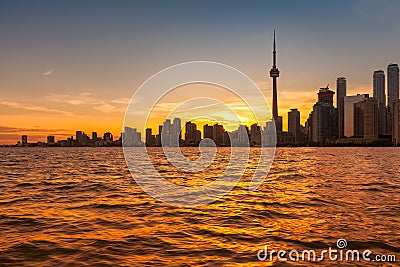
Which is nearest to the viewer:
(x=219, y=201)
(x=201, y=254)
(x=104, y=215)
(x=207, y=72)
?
(x=201, y=254)

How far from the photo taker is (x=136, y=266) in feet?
35.8

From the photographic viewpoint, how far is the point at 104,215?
18391 mm

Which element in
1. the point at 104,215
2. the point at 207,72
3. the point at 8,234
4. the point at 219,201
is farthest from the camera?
the point at 219,201

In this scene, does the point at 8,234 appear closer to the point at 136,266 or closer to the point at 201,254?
the point at 136,266

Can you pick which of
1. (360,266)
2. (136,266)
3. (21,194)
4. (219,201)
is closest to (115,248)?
(136,266)

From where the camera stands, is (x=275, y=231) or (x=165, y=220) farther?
(x=165, y=220)

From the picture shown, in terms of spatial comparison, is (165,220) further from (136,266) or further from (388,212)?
(388,212)

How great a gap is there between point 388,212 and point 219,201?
9.44 metres

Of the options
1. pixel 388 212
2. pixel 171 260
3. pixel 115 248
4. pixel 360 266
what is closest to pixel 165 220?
pixel 115 248

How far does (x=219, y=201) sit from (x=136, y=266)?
12.6 metres

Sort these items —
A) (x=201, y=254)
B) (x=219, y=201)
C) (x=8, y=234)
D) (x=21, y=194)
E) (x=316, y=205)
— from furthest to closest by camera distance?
(x=21, y=194)
(x=219, y=201)
(x=316, y=205)
(x=8, y=234)
(x=201, y=254)

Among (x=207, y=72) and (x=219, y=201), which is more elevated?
(x=207, y=72)

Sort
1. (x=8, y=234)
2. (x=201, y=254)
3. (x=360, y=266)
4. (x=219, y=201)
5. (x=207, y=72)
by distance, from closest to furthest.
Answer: (x=360, y=266)
(x=201, y=254)
(x=8, y=234)
(x=207, y=72)
(x=219, y=201)

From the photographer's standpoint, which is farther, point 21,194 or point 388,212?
point 21,194
